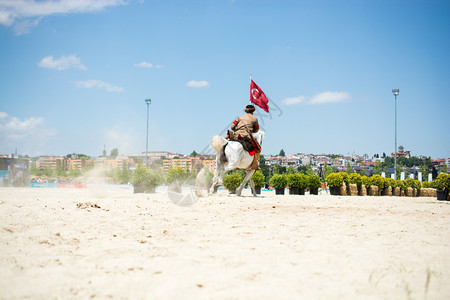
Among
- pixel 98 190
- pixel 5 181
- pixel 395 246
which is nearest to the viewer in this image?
pixel 395 246

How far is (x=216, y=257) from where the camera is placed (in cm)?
409

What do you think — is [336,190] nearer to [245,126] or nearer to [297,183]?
[297,183]

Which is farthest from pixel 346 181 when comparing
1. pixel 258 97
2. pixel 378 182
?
pixel 258 97

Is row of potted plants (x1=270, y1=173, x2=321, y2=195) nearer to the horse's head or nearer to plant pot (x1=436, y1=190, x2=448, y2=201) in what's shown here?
plant pot (x1=436, y1=190, x2=448, y2=201)

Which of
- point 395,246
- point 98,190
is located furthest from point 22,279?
point 98,190

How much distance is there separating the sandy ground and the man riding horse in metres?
4.93

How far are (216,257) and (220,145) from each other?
7230 millimetres

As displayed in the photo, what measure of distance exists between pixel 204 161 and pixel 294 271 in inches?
339

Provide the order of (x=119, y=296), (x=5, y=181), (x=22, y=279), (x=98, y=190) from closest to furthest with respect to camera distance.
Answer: (x=119, y=296) < (x=22, y=279) < (x=98, y=190) < (x=5, y=181)

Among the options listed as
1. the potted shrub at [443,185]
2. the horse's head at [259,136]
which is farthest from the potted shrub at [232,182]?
the potted shrub at [443,185]

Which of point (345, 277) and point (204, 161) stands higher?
point (204, 161)

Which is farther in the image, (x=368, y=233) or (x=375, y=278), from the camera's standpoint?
(x=368, y=233)

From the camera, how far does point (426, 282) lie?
3340 millimetres

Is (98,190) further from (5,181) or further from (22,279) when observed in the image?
(5,181)
